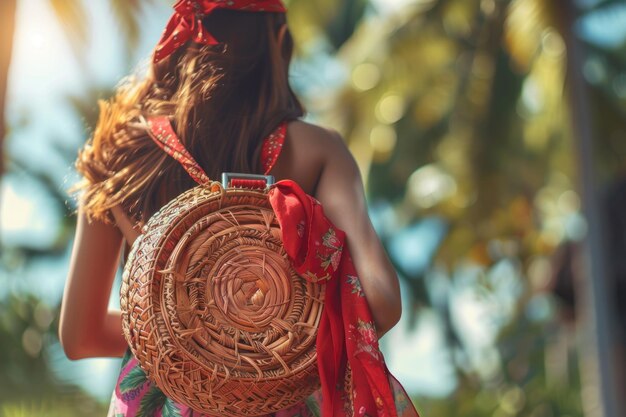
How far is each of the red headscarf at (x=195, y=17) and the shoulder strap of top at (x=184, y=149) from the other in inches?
7.7

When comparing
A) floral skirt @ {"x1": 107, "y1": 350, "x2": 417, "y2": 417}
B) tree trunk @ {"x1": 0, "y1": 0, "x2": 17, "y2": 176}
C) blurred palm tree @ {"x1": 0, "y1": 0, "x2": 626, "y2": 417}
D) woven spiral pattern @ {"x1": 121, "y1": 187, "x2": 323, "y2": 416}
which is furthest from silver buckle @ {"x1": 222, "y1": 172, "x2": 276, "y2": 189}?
blurred palm tree @ {"x1": 0, "y1": 0, "x2": 626, "y2": 417}

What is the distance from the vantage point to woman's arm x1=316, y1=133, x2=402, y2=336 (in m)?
2.64

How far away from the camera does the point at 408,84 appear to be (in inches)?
552

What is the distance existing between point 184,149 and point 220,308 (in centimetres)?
41

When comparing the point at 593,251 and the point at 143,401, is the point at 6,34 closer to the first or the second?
the point at 143,401

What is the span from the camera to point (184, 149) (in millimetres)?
2717

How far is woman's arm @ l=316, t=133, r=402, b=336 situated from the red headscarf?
0.36 m

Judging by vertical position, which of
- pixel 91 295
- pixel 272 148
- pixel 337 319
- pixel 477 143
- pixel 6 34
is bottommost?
pixel 91 295

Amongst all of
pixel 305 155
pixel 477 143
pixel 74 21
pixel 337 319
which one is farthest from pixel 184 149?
pixel 477 143

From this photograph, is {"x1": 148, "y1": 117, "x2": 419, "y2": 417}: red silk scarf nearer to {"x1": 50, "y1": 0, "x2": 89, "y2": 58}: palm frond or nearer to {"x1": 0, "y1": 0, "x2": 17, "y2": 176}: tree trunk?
{"x1": 0, "y1": 0, "x2": 17, "y2": 176}: tree trunk

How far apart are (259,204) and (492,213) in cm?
1174

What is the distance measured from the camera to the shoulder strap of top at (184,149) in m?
2.71

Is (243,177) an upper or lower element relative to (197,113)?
lower

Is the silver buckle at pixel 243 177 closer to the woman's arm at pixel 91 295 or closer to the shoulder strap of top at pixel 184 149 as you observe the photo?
the shoulder strap of top at pixel 184 149
